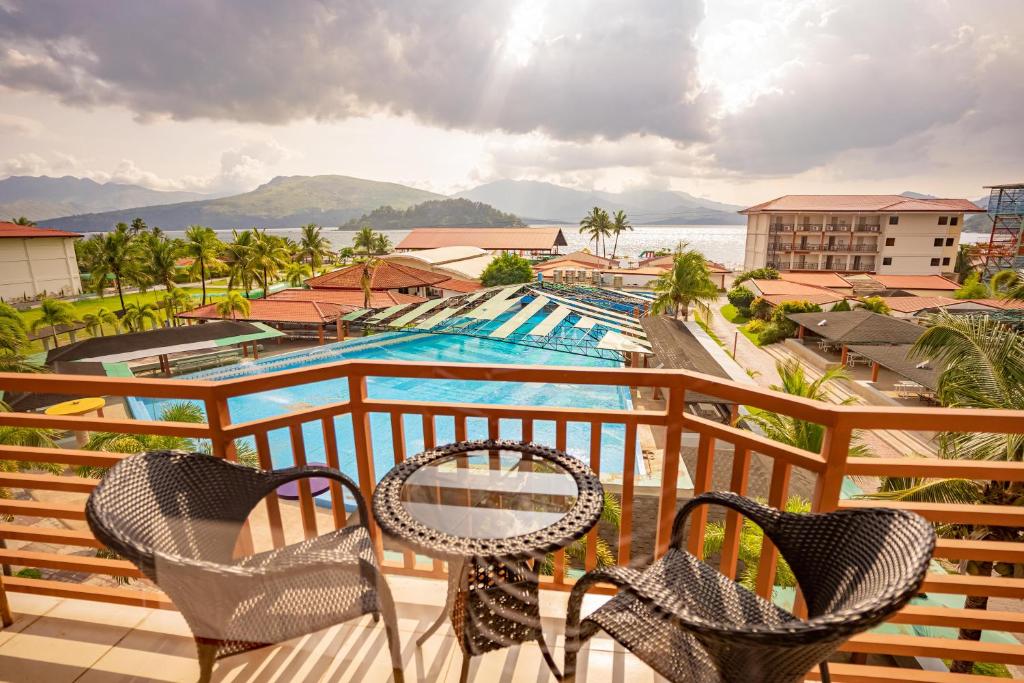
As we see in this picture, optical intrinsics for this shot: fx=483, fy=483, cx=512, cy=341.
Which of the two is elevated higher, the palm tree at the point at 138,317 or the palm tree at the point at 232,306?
the palm tree at the point at 232,306

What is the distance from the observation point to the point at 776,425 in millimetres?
6156

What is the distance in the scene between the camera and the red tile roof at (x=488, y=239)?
5266 centimetres

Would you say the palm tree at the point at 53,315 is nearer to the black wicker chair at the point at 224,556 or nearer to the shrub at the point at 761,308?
the black wicker chair at the point at 224,556

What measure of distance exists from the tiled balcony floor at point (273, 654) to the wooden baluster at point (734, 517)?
0.45 m

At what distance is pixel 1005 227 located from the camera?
72.9 feet

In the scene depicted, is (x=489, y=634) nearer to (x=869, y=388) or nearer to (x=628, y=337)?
(x=628, y=337)

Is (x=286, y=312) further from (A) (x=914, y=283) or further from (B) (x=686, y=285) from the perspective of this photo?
(A) (x=914, y=283)

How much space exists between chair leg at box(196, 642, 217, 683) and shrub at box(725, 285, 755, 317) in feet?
94.8

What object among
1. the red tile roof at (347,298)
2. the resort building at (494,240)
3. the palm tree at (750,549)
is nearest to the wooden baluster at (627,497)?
the palm tree at (750,549)

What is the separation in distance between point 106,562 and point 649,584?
218 centimetres

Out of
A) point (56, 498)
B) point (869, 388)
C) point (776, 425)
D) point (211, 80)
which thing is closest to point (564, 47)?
point (211, 80)

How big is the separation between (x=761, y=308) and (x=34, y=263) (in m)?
30.4

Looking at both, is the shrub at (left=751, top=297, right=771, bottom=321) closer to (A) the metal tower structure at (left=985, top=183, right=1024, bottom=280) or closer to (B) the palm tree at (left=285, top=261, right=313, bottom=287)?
(A) the metal tower structure at (left=985, top=183, right=1024, bottom=280)

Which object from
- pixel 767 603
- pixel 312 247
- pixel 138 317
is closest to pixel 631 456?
pixel 767 603
